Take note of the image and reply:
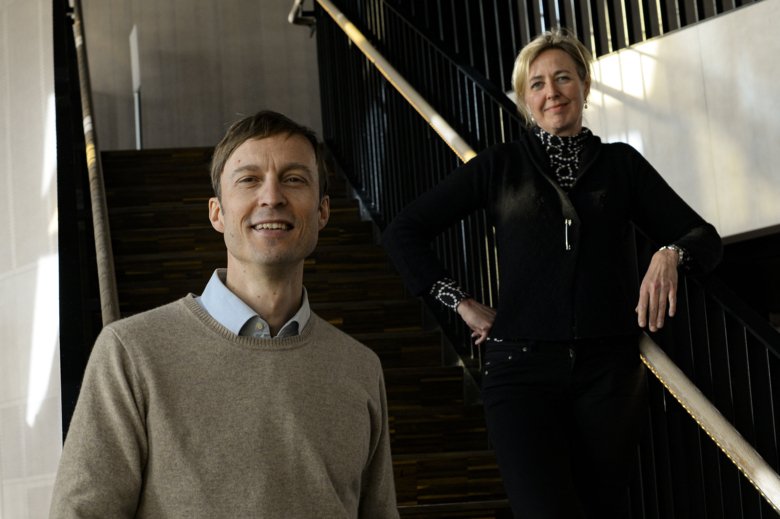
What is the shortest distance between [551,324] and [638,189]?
37 centimetres

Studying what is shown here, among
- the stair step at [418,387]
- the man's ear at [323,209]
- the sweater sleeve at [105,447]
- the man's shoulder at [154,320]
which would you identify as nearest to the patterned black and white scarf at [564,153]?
the man's ear at [323,209]

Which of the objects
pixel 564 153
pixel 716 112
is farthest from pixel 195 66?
pixel 564 153

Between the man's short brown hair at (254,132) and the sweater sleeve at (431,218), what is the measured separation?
2.80 ft

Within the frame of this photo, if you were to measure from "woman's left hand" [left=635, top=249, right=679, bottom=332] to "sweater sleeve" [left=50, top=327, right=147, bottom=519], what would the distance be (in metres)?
1.14

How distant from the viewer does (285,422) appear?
134 centimetres

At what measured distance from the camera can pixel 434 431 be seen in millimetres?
3469

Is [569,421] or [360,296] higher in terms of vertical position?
[360,296]

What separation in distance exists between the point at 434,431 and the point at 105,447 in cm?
227

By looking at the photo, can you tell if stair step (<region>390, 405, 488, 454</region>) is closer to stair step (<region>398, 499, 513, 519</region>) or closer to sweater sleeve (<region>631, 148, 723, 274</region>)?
stair step (<region>398, 499, 513, 519</region>)

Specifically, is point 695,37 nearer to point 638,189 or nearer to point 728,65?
point 728,65

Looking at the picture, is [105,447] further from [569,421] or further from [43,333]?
[43,333]

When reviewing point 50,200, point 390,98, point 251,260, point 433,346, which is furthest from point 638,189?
point 390,98

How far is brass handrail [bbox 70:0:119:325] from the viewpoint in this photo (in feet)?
8.11

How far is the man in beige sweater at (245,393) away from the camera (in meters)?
1.28
